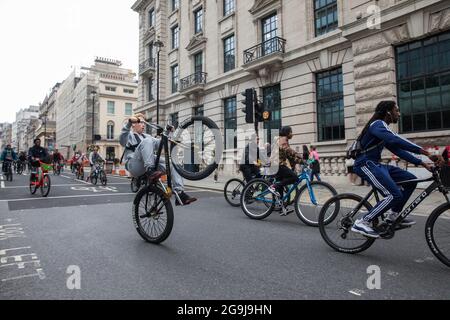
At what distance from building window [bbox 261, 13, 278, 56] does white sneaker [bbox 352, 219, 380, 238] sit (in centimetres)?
1537

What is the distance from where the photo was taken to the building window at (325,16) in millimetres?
15113

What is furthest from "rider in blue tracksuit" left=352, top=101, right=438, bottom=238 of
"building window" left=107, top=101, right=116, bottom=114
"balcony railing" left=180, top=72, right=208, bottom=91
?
"building window" left=107, top=101, right=116, bottom=114

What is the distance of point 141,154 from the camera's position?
4551 millimetres

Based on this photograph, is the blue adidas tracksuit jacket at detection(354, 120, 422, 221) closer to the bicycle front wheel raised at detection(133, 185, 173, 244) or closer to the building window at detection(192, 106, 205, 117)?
the bicycle front wheel raised at detection(133, 185, 173, 244)

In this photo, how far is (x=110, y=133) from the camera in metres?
55.6

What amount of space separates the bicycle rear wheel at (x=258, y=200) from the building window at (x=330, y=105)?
930 cm

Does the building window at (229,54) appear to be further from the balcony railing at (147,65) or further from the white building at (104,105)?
the white building at (104,105)

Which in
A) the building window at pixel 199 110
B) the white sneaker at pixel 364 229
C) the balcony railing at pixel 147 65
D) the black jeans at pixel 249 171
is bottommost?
the white sneaker at pixel 364 229

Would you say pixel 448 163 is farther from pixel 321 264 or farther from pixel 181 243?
pixel 181 243

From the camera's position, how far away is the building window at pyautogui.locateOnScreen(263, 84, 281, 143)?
1788cm

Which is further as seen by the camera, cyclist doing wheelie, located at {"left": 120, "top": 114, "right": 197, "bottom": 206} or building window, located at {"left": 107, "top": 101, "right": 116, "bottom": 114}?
building window, located at {"left": 107, "top": 101, "right": 116, "bottom": 114}

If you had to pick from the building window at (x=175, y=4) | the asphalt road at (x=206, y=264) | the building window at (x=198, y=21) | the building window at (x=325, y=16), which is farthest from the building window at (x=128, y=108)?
the asphalt road at (x=206, y=264)
